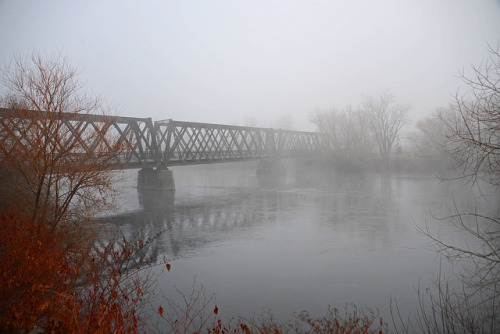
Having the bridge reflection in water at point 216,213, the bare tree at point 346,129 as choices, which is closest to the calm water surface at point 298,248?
the bridge reflection in water at point 216,213

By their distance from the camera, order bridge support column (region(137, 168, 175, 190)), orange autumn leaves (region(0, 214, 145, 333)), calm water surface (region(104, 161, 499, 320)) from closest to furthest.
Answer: orange autumn leaves (region(0, 214, 145, 333)), calm water surface (region(104, 161, 499, 320)), bridge support column (region(137, 168, 175, 190))

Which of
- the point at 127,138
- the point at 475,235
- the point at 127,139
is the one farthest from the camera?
the point at 127,138

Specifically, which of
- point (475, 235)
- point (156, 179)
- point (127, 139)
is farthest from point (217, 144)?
point (475, 235)

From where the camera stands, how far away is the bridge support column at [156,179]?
3388 centimetres

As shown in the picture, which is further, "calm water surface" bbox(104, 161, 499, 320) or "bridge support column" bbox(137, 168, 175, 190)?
"bridge support column" bbox(137, 168, 175, 190)

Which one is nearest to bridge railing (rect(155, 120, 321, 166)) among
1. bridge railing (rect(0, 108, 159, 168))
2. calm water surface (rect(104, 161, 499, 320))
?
calm water surface (rect(104, 161, 499, 320))

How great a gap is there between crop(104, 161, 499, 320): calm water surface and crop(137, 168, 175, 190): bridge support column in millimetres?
6290

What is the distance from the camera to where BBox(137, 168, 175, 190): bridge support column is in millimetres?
33875

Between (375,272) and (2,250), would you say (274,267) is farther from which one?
(2,250)

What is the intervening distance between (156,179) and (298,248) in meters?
23.2

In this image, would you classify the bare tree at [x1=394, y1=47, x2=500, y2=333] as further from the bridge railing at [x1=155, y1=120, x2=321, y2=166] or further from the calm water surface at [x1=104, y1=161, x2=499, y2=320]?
the bridge railing at [x1=155, y1=120, x2=321, y2=166]

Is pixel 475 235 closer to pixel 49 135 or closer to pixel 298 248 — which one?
pixel 298 248

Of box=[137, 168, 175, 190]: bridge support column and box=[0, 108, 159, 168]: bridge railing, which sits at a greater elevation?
box=[0, 108, 159, 168]: bridge railing

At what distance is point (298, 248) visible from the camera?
13867 millimetres
